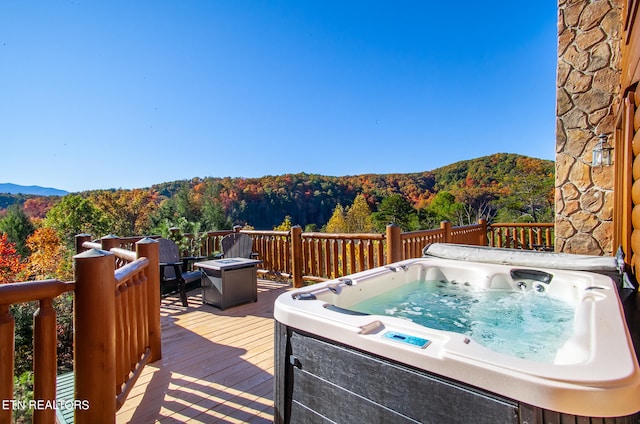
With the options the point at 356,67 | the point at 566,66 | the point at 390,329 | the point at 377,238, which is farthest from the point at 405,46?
the point at 390,329

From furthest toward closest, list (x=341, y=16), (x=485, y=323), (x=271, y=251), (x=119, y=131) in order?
(x=119, y=131) → (x=341, y=16) → (x=271, y=251) → (x=485, y=323)

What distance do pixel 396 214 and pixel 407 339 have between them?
1530 centimetres

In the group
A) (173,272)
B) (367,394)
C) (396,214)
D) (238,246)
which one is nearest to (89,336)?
(367,394)

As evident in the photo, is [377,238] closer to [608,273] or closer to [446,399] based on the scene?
[608,273]

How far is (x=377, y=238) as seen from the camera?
14.1 feet

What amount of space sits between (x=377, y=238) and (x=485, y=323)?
212cm

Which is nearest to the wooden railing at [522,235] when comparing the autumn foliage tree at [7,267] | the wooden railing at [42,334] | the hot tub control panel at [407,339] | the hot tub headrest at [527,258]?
the hot tub headrest at [527,258]

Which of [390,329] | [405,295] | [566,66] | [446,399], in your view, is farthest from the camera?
[566,66]

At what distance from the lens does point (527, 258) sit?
113 inches

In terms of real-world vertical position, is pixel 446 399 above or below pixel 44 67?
below

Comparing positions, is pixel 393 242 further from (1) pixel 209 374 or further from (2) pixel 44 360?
(2) pixel 44 360

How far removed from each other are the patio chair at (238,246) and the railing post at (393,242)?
6.72 feet

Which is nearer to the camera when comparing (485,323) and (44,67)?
(485,323)

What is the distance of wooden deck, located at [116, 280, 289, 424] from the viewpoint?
1908 millimetres
